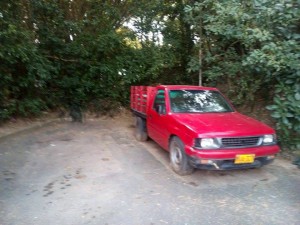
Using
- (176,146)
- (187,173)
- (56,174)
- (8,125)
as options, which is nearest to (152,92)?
(176,146)

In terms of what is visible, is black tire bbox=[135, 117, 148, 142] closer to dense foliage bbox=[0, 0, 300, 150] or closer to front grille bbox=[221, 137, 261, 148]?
dense foliage bbox=[0, 0, 300, 150]

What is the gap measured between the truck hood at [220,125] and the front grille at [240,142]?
0.27 ft

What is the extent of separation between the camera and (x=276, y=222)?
140 inches

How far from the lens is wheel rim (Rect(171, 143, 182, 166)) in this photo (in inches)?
200

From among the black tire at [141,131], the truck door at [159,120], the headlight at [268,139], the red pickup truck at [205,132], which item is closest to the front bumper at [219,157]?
the red pickup truck at [205,132]

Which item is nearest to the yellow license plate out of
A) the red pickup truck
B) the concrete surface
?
the red pickup truck

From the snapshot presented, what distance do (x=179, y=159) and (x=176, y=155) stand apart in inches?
5.8

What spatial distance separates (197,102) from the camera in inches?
229

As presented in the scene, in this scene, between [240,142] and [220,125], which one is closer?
[240,142]

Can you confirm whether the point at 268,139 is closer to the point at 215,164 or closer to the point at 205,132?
the point at 215,164

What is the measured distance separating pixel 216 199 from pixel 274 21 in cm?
358

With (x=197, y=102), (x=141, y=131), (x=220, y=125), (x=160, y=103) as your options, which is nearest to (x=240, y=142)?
(x=220, y=125)

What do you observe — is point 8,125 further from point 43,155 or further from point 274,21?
point 274,21

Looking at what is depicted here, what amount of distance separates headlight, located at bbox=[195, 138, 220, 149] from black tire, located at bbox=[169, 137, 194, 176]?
0.42 metres
